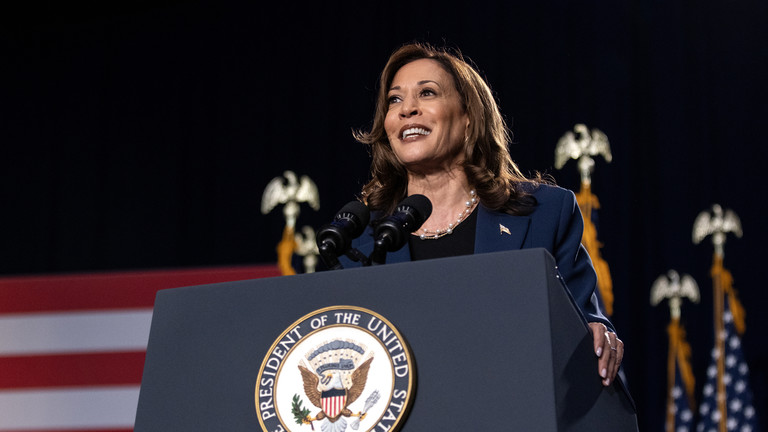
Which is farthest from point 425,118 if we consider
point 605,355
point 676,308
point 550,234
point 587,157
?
point 676,308

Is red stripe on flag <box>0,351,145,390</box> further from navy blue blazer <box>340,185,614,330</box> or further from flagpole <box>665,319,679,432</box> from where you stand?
flagpole <box>665,319,679,432</box>

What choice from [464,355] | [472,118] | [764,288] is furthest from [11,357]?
[764,288]

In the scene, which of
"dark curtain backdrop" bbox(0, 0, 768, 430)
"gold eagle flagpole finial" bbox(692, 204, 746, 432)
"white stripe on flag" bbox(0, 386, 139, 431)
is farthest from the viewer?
"dark curtain backdrop" bbox(0, 0, 768, 430)

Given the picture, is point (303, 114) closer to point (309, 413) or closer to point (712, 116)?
point (712, 116)

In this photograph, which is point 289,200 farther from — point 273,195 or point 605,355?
point 605,355

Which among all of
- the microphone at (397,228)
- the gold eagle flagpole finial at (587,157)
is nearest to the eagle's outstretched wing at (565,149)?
the gold eagle flagpole finial at (587,157)

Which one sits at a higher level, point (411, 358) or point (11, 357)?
point (11, 357)

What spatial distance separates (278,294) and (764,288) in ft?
12.7

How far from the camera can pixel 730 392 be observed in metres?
4.21

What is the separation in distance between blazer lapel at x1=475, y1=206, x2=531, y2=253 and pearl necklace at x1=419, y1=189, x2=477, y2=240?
0.32 ft

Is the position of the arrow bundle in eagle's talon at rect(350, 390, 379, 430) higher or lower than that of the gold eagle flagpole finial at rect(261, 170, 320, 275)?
lower

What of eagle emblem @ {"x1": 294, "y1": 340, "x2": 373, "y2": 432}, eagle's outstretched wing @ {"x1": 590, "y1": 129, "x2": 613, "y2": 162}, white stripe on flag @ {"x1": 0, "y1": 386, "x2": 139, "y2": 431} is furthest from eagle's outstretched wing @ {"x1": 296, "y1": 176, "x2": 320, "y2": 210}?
eagle emblem @ {"x1": 294, "y1": 340, "x2": 373, "y2": 432}

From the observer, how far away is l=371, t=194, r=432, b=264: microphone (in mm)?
1138

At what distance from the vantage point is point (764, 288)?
4.31 metres
